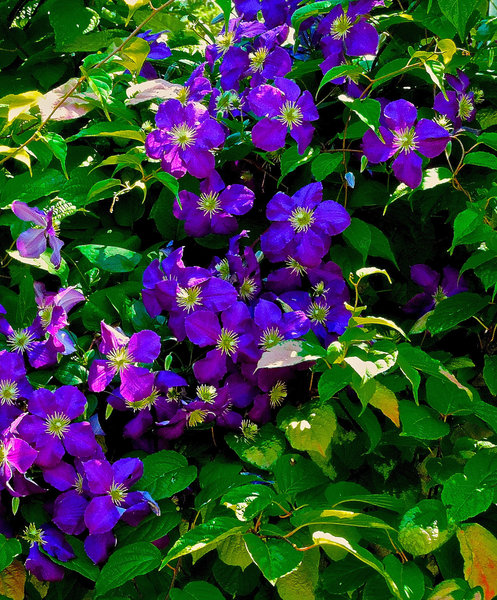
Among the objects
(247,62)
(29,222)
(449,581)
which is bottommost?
(449,581)

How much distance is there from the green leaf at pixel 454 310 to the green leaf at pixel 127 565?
0.59m

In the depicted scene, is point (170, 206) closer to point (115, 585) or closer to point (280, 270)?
point (280, 270)

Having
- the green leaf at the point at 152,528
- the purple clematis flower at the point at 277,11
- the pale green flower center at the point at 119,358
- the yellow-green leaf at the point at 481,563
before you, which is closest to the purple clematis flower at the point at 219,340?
the pale green flower center at the point at 119,358

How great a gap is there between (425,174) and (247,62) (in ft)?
1.37

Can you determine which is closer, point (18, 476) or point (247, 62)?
point (18, 476)

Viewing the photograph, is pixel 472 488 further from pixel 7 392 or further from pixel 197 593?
pixel 7 392

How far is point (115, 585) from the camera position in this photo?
99cm

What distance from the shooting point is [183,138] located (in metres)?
1.29

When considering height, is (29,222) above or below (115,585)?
above

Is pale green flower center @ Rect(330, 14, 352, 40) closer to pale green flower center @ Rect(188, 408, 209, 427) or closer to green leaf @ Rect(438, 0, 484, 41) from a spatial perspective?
green leaf @ Rect(438, 0, 484, 41)

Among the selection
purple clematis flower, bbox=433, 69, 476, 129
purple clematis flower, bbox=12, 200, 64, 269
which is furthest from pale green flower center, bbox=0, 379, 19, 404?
purple clematis flower, bbox=433, 69, 476, 129

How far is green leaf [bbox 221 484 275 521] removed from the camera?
0.94m

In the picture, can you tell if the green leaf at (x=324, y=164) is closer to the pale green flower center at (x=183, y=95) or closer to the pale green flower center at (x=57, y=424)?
the pale green flower center at (x=183, y=95)

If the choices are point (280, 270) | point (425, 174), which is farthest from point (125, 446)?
point (425, 174)
